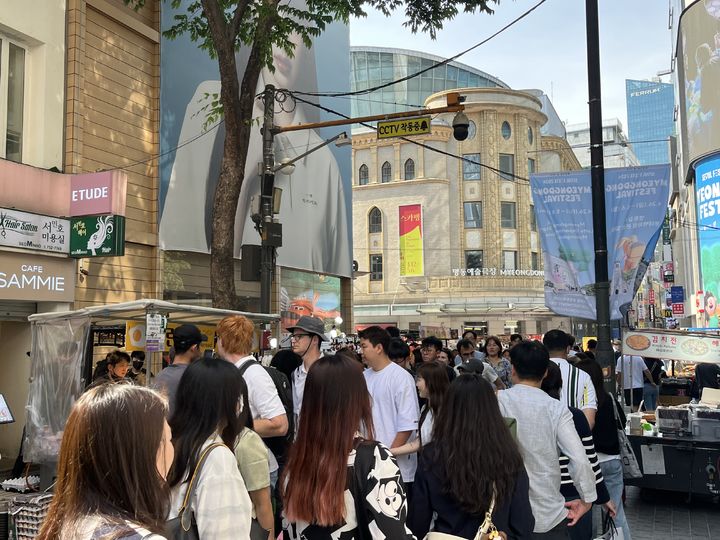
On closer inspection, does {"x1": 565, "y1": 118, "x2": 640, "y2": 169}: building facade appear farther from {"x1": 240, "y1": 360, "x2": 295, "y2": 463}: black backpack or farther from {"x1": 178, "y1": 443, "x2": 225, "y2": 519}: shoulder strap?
{"x1": 178, "y1": 443, "x2": 225, "y2": 519}: shoulder strap

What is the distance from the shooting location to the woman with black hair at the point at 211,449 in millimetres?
2652

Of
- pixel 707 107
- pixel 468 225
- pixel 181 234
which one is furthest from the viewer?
pixel 468 225

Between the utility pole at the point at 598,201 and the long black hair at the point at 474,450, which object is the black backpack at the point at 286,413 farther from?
the utility pole at the point at 598,201

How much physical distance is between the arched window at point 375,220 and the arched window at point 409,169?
11.1 feet

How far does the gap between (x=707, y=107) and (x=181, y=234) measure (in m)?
36.9

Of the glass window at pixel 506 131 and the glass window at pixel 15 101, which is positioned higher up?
the glass window at pixel 506 131

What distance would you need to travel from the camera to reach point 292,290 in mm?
20750

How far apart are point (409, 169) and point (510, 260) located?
10.2 metres

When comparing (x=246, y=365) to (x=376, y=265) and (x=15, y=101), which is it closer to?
(x=15, y=101)

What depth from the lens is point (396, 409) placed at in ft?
18.0

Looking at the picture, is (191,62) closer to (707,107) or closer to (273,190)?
(273,190)

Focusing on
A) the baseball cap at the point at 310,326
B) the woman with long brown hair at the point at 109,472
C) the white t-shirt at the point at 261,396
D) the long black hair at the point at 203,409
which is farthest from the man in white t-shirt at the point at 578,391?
the woman with long brown hair at the point at 109,472

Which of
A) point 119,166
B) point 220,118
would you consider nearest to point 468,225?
point 220,118

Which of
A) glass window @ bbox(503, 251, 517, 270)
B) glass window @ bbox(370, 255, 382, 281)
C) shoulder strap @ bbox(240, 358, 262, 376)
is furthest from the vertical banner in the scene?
shoulder strap @ bbox(240, 358, 262, 376)
